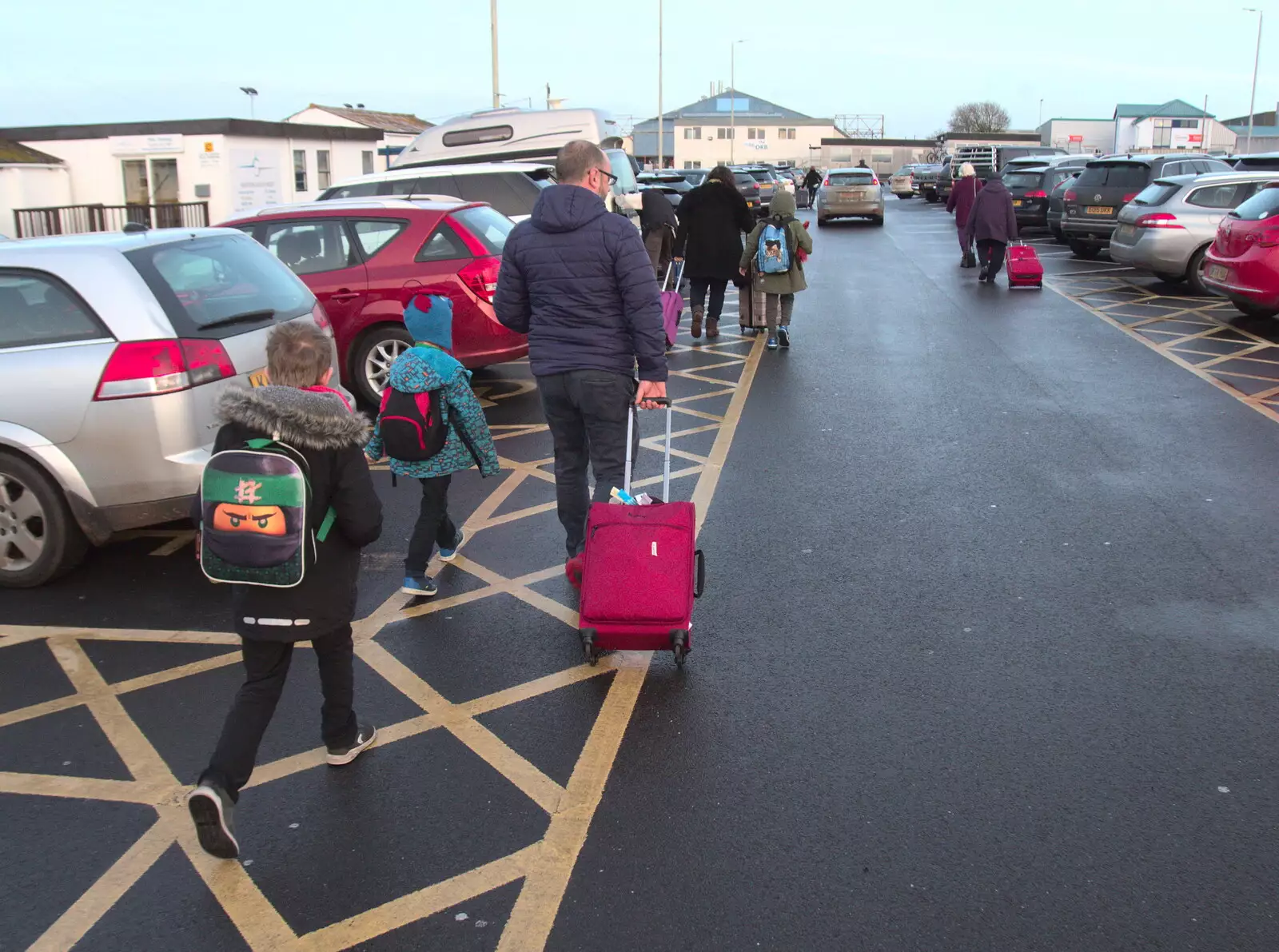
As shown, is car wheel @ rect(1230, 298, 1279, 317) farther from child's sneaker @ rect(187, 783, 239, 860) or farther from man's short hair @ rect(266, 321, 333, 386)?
child's sneaker @ rect(187, 783, 239, 860)

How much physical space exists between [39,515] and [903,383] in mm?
7274

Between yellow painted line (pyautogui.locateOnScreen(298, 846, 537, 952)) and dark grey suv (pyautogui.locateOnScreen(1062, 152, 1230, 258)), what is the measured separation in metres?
19.3

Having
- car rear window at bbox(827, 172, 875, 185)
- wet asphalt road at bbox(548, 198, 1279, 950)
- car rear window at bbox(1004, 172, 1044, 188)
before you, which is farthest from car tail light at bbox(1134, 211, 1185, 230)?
car rear window at bbox(827, 172, 875, 185)

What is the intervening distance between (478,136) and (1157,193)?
9865 mm

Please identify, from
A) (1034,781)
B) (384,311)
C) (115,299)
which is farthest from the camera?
(384,311)

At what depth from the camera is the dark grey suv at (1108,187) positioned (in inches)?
797

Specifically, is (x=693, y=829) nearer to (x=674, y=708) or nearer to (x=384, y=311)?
(x=674, y=708)

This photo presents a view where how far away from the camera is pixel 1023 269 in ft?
55.9

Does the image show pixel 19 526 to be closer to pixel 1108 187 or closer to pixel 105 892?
pixel 105 892

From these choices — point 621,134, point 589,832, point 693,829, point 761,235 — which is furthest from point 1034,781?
point 621,134

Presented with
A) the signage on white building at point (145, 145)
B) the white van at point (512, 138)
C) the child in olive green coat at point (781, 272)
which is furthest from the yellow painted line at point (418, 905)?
the signage on white building at point (145, 145)

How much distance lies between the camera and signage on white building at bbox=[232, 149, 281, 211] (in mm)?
28250

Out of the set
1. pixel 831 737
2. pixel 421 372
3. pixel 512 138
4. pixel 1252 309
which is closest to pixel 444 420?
pixel 421 372

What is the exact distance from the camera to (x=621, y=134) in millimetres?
19609
